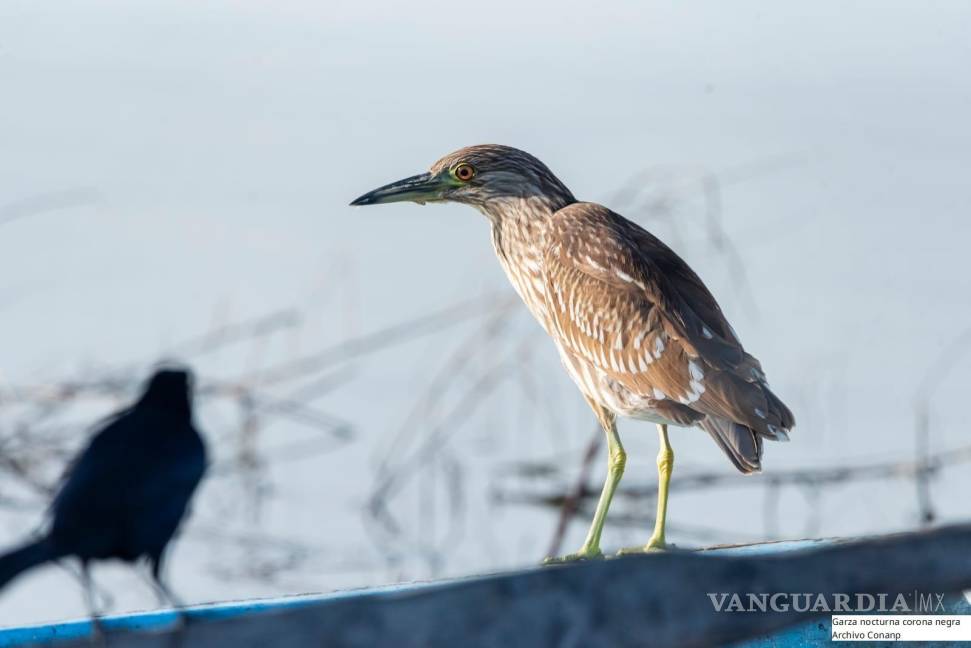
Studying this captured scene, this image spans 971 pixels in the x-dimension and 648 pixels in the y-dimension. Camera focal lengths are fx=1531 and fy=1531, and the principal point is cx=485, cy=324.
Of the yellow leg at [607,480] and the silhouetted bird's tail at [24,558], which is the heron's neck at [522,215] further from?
the silhouetted bird's tail at [24,558]

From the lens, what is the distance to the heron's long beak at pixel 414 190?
5.47m

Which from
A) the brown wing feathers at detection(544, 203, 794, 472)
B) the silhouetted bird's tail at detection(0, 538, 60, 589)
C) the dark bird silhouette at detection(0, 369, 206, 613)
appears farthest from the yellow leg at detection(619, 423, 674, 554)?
the silhouetted bird's tail at detection(0, 538, 60, 589)

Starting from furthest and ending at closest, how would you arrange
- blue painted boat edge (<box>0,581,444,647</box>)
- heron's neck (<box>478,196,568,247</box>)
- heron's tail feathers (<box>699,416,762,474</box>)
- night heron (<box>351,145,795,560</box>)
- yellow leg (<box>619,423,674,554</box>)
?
heron's neck (<box>478,196,568,247</box>) → yellow leg (<box>619,423,674,554</box>) → night heron (<box>351,145,795,560</box>) → heron's tail feathers (<box>699,416,762,474</box>) → blue painted boat edge (<box>0,581,444,647</box>)

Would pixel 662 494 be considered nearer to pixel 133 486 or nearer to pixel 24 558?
pixel 133 486

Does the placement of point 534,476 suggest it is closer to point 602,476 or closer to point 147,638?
point 602,476

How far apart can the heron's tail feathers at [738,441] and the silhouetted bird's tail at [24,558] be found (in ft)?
7.00

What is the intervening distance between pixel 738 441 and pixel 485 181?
1567 mm

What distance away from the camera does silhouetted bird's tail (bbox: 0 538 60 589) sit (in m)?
2.84

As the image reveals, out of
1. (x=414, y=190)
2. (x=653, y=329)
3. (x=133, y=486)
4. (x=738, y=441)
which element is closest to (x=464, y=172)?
(x=414, y=190)

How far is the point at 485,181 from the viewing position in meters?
5.56

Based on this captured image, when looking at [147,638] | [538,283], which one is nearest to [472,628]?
[147,638]

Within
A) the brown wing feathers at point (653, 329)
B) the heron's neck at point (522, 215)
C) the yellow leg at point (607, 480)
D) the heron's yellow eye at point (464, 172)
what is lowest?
the yellow leg at point (607, 480)

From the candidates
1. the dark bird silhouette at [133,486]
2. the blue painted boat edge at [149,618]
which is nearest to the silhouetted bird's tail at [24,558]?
the dark bird silhouette at [133,486]

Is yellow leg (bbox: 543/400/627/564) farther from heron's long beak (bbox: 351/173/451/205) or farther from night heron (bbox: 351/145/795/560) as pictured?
heron's long beak (bbox: 351/173/451/205)
